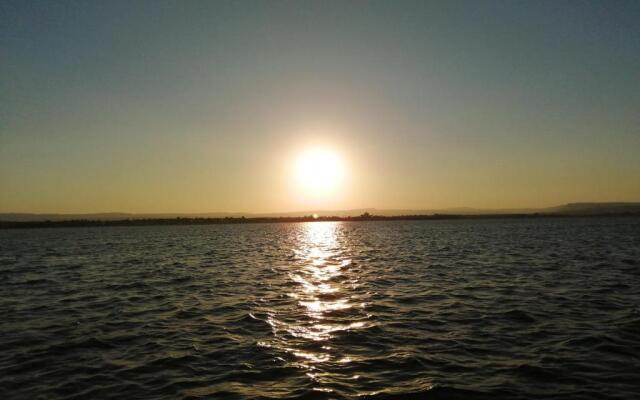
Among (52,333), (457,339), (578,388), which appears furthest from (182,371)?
(578,388)

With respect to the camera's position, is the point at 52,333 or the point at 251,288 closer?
the point at 52,333

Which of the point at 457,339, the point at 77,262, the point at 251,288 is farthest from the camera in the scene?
the point at 77,262

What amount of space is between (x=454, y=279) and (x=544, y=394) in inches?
801

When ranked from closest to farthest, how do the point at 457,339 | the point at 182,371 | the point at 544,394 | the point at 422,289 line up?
the point at 544,394, the point at 182,371, the point at 457,339, the point at 422,289

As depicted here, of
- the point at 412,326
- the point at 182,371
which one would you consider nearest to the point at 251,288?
the point at 412,326

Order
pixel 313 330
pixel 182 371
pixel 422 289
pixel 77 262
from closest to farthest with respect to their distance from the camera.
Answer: pixel 182 371, pixel 313 330, pixel 422 289, pixel 77 262

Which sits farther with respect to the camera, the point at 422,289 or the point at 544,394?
the point at 422,289

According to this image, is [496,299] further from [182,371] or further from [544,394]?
[182,371]

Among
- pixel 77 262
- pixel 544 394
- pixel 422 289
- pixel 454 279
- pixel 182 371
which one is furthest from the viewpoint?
pixel 77 262

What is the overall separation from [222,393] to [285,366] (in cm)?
269

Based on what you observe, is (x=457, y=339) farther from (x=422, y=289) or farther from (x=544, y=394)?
(x=422, y=289)

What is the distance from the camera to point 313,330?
18266mm

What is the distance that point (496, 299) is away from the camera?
23828 millimetres

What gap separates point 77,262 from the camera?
49656 millimetres
